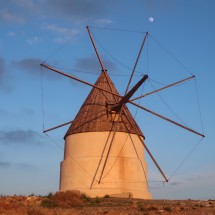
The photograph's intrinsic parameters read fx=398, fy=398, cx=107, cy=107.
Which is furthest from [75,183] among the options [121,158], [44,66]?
[44,66]

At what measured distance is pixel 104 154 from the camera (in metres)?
20.4

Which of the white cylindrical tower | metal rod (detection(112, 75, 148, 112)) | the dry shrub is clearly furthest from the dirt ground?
metal rod (detection(112, 75, 148, 112))

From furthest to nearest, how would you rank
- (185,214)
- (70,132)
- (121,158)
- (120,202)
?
(70,132), (121,158), (120,202), (185,214)

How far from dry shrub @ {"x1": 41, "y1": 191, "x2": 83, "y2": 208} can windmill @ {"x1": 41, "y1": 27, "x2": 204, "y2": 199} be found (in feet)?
8.71

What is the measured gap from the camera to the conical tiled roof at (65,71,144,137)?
21156 mm

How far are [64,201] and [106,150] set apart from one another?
493cm

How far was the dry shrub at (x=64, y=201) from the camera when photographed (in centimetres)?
1577

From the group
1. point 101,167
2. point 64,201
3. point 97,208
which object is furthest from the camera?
point 101,167

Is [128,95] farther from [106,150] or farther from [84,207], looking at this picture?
[84,207]

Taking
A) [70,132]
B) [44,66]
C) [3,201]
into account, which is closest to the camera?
[3,201]

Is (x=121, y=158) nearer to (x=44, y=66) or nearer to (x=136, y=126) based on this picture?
(x=136, y=126)

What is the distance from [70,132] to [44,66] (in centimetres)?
447

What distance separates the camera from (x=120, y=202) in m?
17.0

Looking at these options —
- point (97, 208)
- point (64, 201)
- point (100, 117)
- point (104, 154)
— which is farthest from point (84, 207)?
point (100, 117)
